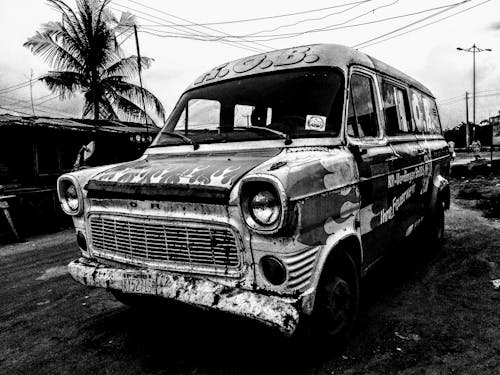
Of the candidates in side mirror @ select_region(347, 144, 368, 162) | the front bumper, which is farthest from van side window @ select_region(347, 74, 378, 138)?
the front bumper

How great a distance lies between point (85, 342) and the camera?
312cm

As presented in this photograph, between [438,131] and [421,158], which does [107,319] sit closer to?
[421,158]

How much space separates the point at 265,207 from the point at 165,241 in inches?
29.7

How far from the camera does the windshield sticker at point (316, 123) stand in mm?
2885

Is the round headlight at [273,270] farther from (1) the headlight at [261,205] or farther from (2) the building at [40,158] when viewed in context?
(2) the building at [40,158]

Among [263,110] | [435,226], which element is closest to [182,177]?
[263,110]

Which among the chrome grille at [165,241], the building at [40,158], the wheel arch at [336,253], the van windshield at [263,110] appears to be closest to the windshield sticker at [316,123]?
the van windshield at [263,110]

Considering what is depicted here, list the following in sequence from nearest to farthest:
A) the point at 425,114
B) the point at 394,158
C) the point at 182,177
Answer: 1. the point at 182,177
2. the point at 394,158
3. the point at 425,114

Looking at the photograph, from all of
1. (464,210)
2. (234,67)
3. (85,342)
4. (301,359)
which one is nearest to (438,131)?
(464,210)

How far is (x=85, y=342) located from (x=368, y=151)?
2.62 m

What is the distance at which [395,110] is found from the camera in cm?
389

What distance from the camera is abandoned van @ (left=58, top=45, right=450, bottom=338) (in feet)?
7.20

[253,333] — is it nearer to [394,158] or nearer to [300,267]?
[300,267]

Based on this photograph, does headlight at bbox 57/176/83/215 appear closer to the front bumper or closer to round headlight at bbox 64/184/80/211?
round headlight at bbox 64/184/80/211
